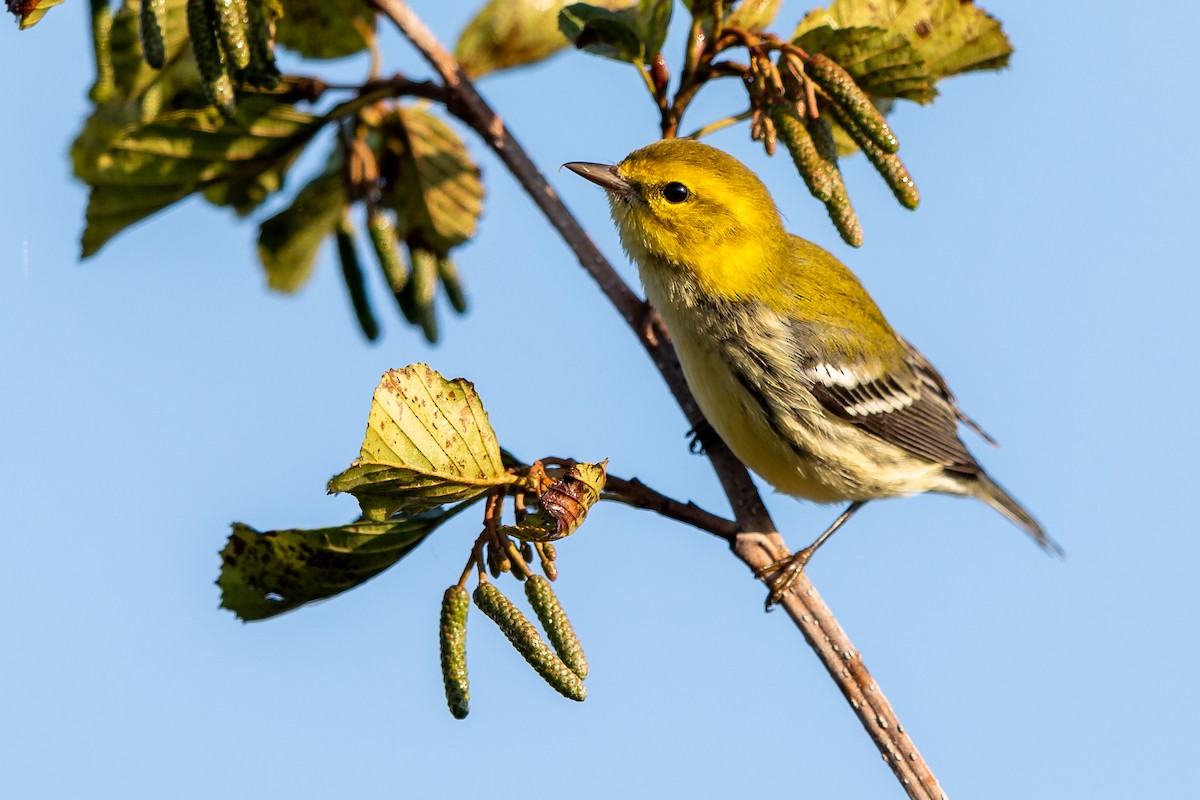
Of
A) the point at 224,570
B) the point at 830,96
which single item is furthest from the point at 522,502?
the point at 830,96

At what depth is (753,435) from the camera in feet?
10.6

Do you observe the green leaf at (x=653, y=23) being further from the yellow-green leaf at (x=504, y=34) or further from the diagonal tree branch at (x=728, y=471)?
the yellow-green leaf at (x=504, y=34)

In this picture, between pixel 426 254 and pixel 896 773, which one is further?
pixel 426 254

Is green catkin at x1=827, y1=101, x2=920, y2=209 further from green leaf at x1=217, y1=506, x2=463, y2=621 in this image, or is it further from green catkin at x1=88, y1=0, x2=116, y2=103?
green catkin at x1=88, y1=0, x2=116, y2=103

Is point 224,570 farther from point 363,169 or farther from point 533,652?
point 363,169

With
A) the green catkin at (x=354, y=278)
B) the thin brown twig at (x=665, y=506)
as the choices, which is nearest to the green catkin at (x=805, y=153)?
the thin brown twig at (x=665, y=506)

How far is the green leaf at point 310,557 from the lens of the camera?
2.14 metres

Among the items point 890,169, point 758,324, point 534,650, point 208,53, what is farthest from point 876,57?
point 534,650

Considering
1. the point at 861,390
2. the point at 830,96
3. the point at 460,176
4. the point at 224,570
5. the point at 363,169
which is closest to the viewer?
the point at 224,570

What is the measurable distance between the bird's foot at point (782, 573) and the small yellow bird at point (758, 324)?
0.67 m

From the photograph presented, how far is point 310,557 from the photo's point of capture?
2162 mm

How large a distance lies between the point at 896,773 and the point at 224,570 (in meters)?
1.28

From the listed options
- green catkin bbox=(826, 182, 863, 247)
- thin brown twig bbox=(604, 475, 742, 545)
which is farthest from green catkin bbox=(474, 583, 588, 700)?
green catkin bbox=(826, 182, 863, 247)

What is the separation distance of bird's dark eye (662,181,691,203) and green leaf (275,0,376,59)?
2.87 feet
